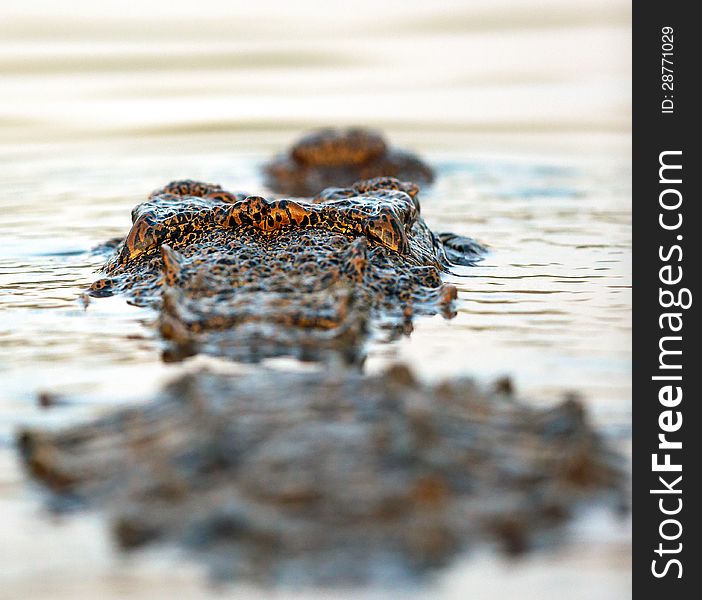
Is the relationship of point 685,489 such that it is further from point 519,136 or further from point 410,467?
point 519,136

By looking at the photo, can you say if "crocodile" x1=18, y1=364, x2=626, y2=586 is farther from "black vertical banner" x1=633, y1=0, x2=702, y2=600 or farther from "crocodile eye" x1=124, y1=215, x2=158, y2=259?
"crocodile eye" x1=124, y1=215, x2=158, y2=259

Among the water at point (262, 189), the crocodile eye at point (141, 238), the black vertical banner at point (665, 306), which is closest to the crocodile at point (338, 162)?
the water at point (262, 189)

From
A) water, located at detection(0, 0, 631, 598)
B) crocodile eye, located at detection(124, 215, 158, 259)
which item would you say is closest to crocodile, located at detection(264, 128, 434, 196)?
water, located at detection(0, 0, 631, 598)

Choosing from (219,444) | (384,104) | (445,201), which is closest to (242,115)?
(384,104)

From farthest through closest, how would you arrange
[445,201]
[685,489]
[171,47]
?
[171,47] < [445,201] < [685,489]

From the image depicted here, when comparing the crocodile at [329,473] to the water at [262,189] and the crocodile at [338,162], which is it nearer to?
the water at [262,189]

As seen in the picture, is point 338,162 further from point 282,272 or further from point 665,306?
point 665,306

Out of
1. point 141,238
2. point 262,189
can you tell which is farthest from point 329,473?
point 262,189

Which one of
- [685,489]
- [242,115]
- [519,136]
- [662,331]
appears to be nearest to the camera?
[685,489]
